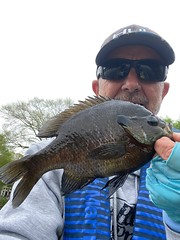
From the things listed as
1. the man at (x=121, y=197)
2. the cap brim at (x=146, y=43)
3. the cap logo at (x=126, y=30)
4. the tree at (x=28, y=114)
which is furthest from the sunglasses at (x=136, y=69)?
the tree at (x=28, y=114)

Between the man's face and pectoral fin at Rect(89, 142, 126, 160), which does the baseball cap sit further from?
pectoral fin at Rect(89, 142, 126, 160)

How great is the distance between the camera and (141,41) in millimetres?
2965

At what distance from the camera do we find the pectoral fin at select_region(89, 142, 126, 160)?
59.8 inches

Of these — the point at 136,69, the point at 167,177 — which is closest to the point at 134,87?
the point at 136,69

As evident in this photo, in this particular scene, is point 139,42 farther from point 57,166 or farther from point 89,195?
point 57,166

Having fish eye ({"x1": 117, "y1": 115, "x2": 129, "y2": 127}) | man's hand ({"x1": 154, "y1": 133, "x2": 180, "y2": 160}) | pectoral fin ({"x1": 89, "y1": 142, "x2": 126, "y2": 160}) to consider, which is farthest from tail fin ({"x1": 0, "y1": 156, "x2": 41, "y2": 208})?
man's hand ({"x1": 154, "y1": 133, "x2": 180, "y2": 160})

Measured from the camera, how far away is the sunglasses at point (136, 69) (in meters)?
2.69

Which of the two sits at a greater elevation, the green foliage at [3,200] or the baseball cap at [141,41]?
the baseball cap at [141,41]

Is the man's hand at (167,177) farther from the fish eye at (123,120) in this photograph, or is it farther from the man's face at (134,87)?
the man's face at (134,87)

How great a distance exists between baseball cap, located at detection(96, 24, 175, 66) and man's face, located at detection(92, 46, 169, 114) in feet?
0.15

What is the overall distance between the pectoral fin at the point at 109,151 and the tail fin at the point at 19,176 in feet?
0.92

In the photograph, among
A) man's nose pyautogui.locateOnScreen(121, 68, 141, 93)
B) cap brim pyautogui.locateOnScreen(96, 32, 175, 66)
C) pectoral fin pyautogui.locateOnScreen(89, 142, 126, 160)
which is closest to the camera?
pectoral fin pyautogui.locateOnScreen(89, 142, 126, 160)

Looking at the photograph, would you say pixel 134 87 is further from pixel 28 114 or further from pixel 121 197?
pixel 28 114

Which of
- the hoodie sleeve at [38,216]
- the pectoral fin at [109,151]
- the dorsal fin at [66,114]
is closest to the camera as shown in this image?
the pectoral fin at [109,151]
